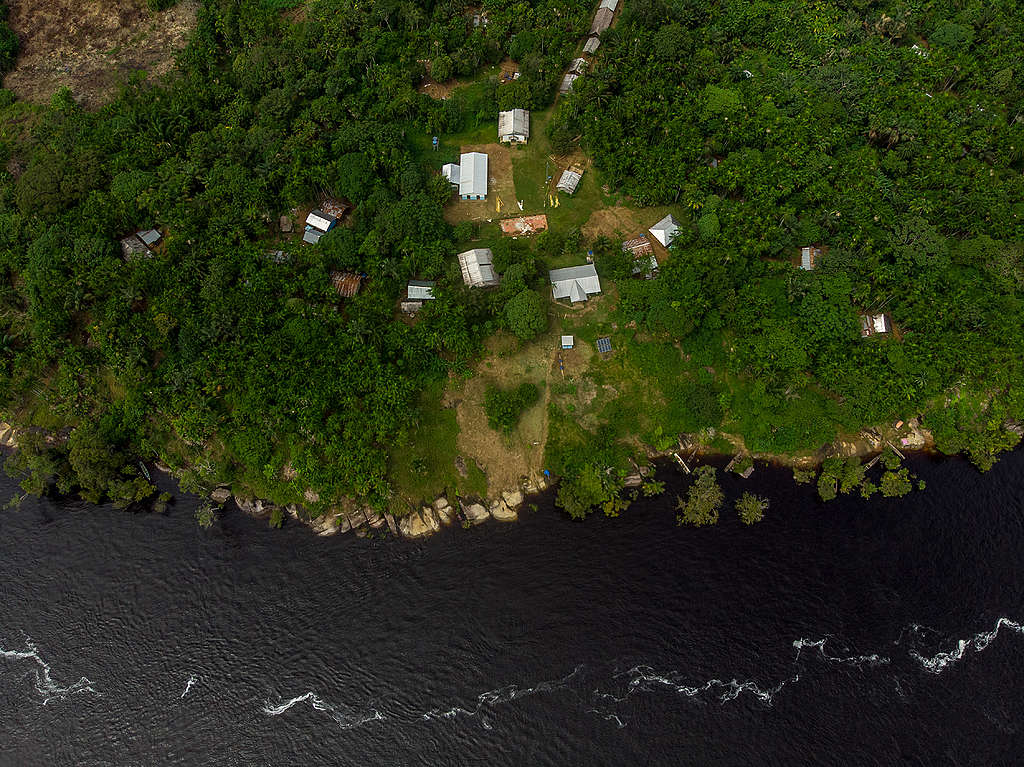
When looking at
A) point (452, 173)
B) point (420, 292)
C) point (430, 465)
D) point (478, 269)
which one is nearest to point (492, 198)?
point (452, 173)

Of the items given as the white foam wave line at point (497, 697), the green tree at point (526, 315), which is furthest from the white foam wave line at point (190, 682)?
the green tree at point (526, 315)

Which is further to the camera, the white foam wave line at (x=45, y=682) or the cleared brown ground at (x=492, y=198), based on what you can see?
the cleared brown ground at (x=492, y=198)

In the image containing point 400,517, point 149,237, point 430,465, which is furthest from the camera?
point 149,237

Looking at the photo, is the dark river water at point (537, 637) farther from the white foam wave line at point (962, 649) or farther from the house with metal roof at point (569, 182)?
the house with metal roof at point (569, 182)

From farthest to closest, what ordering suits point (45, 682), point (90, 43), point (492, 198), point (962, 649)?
point (90, 43) < point (492, 198) < point (45, 682) < point (962, 649)

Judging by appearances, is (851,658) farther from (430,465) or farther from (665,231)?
(665,231)

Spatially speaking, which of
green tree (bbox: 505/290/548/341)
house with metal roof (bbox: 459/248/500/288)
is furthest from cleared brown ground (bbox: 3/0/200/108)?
green tree (bbox: 505/290/548/341)

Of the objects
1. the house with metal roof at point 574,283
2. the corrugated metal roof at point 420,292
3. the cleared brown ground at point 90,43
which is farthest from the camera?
the cleared brown ground at point 90,43
